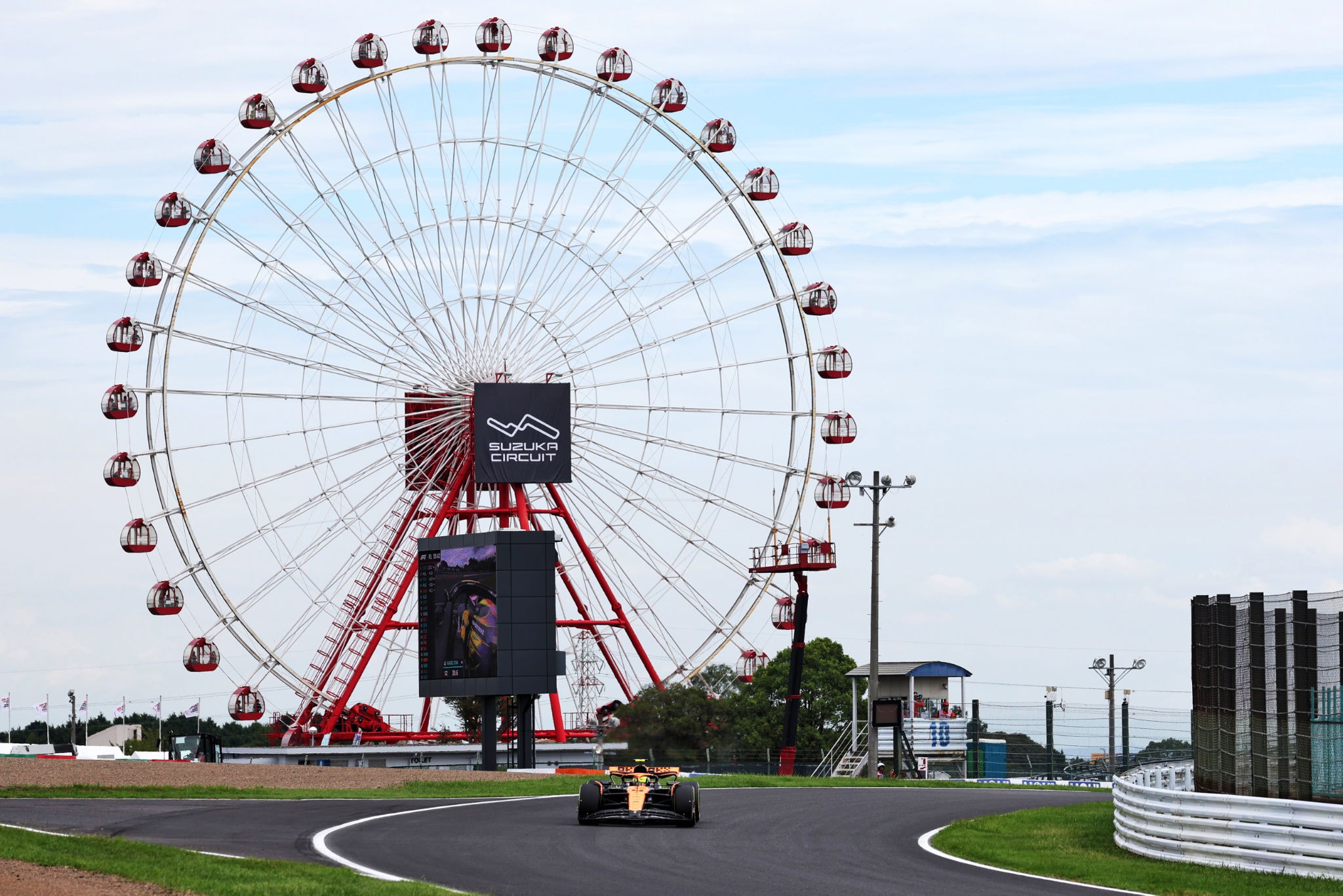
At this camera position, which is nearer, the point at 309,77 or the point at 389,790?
the point at 389,790

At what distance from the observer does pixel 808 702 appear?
97625 mm

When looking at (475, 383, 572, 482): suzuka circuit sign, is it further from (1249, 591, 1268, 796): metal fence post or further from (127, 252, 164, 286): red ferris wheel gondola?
(1249, 591, 1268, 796): metal fence post

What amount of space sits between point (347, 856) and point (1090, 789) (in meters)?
28.3

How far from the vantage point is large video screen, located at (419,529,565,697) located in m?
43.8

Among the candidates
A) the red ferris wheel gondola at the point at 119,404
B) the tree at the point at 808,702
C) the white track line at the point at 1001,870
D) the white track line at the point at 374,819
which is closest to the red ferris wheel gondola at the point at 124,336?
the red ferris wheel gondola at the point at 119,404

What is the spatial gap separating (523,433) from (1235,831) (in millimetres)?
35327

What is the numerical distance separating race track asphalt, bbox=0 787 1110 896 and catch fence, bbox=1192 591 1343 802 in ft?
11.0

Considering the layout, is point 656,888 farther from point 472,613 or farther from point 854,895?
point 472,613

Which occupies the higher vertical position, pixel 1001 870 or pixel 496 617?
pixel 496 617

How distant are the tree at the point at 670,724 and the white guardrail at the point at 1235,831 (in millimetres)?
27674

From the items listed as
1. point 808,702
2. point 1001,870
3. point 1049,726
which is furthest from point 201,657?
point 808,702

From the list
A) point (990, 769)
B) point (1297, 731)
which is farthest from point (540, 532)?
point (1297, 731)

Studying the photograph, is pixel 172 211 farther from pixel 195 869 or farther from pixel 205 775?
pixel 195 869

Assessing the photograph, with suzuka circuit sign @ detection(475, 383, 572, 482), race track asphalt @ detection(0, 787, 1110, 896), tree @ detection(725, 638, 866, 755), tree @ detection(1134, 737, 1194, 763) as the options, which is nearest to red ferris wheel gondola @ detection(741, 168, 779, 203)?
suzuka circuit sign @ detection(475, 383, 572, 482)
